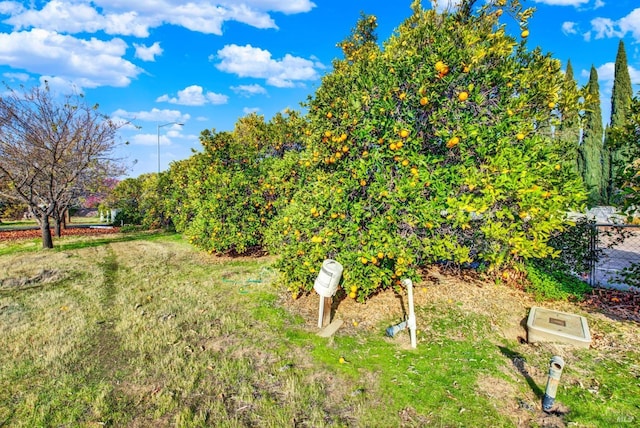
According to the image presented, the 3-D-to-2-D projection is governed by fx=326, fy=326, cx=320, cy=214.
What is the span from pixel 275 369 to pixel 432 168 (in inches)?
124

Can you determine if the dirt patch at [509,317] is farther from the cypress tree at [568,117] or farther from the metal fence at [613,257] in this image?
the cypress tree at [568,117]

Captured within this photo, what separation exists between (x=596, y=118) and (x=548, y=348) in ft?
97.3

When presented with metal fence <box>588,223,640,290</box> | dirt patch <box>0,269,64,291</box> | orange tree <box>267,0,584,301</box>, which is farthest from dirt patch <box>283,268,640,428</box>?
dirt patch <box>0,269,64,291</box>

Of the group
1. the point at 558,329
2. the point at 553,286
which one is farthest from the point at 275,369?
the point at 553,286

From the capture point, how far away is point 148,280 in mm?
7395

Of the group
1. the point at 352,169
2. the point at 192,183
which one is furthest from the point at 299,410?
the point at 192,183

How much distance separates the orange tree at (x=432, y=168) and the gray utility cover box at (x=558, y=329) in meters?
0.88

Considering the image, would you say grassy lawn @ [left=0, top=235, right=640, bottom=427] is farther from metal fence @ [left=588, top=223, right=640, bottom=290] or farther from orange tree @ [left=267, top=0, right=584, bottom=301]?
metal fence @ [left=588, top=223, right=640, bottom=290]

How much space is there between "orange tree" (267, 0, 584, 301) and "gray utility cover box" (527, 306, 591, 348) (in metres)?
0.88

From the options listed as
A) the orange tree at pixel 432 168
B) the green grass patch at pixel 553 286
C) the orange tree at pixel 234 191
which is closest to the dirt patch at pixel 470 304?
the green grass patch at pixel 553 286

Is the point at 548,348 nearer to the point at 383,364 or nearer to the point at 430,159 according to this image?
the point at 383,364

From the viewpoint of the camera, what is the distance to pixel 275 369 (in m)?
3.62

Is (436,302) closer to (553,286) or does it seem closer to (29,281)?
(553,286)

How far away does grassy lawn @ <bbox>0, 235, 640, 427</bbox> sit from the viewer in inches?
113
